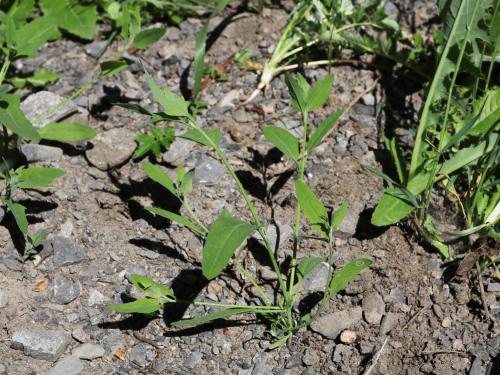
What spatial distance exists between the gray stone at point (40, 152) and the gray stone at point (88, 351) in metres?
0.86

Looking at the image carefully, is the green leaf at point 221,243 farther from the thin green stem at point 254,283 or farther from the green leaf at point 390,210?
the green leaf at point 390,210

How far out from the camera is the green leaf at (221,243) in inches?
82.5

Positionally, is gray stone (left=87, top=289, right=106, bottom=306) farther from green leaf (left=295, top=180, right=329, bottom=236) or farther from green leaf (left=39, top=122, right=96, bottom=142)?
green leaf (left=295, top=180, right=329, bottom=236)

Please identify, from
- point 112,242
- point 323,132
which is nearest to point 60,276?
point 112,242

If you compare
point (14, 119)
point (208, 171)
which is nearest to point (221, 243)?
point (208, 171)

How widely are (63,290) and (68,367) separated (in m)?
0.30

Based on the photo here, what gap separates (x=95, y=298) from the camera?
2.57 m

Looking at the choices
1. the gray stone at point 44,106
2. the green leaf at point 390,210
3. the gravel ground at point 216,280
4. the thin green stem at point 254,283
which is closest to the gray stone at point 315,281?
the gravel ground at point 216,280

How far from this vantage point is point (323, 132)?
2402 millimetres

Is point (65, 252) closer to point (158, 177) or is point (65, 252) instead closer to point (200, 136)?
point (158, 177)

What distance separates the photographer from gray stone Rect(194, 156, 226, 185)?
291 centimetres

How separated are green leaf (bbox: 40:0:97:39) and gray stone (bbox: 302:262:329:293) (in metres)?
1.66

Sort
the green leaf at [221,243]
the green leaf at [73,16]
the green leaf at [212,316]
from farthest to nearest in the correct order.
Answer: the green leaf at [73,16] < the green leaf at [212,316] < the green leaf at [221,243]

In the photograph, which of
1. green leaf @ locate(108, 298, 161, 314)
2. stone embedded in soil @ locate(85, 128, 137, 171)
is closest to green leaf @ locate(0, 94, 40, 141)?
stone embedded in soil @ locate(85, 128, 137, 171)
